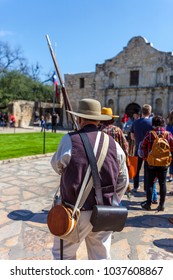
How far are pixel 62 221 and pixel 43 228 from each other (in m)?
2.10

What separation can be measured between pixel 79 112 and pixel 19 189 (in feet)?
13.2

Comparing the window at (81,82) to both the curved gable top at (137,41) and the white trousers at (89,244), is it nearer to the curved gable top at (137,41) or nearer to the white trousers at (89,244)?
the curved gable top at (137,41)

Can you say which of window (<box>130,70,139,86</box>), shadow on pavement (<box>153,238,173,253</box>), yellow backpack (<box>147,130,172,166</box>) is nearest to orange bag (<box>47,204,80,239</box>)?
shadow on pavement (<box>153,238,173,253</box>)

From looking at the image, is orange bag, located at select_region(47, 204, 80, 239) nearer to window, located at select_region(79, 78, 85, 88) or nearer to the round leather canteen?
the round leather canteen

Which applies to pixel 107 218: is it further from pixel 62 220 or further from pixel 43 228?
pixel 43 228

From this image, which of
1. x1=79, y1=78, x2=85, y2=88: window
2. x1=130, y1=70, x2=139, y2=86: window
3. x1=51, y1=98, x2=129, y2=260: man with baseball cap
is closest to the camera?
x1=51, y1=98, x2=129, y2=260: man with baseball cap

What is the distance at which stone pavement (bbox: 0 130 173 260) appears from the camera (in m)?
3.32

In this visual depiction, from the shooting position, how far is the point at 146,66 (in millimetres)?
28375

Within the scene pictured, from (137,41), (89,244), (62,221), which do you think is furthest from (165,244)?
(137,41)

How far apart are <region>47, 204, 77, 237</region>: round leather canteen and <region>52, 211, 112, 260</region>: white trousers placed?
14 cm

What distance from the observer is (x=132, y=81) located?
29.5m

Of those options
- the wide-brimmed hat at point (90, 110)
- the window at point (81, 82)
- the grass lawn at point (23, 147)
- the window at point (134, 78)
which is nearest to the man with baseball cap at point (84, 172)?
the wide-brimmed hat at point (90, 110)
